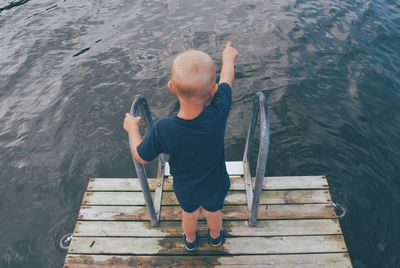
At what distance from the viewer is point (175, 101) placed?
8.64 meters

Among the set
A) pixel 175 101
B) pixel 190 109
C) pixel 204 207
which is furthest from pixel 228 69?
pixel 175 101

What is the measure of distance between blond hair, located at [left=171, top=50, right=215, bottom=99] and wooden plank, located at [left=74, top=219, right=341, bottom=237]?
7.97 ft

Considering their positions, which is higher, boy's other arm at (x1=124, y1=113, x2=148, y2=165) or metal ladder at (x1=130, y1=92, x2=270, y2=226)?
boy's other arm at (x1=124, y1=113, x2=148, y2=165)

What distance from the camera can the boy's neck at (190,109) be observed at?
2.70 metres

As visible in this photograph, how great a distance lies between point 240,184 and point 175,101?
4.15 m

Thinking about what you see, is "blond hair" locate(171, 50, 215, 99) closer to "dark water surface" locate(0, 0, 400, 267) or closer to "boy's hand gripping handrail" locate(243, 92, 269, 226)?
"boy's hand gripping handrail" locate(243, 92, 269, 226)

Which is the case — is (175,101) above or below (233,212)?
below

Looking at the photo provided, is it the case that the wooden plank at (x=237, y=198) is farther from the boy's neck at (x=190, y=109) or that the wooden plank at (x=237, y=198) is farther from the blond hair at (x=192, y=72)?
the blond hair at (x=192, y=72)

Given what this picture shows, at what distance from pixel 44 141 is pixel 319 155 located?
20.3ft

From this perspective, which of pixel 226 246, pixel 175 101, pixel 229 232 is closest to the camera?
pixel 226 246

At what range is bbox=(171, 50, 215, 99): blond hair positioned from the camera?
2.49 meters

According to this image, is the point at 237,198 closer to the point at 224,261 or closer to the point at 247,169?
the point at 247,169

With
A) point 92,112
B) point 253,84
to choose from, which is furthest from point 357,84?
point 92,112

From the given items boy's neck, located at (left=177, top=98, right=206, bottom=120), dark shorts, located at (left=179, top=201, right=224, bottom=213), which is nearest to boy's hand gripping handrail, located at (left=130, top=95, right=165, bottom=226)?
dark shorts, located at (left=179, top=201, right=224, bottom=213)
